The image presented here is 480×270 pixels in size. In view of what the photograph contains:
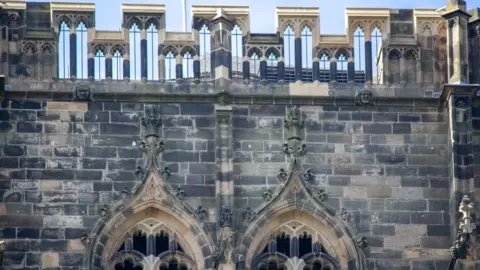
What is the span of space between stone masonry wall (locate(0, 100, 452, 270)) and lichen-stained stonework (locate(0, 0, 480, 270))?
27mm

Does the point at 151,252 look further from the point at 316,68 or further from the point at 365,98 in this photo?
the point at 365,98

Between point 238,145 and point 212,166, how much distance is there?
2.34ft

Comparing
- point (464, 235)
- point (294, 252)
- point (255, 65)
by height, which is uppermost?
point (255, 65)

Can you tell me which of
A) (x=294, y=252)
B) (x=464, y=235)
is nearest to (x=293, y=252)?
(x=294, y=252)

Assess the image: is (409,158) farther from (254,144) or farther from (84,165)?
(84,165)

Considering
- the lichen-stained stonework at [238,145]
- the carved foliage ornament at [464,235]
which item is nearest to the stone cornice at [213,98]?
the lichen-stained stonework at [238,145]

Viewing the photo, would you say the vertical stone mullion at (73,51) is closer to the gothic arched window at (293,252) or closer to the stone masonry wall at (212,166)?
the stone masonry wall at (212,166)

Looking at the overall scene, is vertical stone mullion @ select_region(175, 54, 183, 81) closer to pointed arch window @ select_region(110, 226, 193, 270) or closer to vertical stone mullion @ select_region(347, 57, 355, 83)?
pointed arch window @ select_region(110, 226, 193, 270)

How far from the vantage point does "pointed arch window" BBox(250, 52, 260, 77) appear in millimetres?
48031

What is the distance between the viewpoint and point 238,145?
4741 cm

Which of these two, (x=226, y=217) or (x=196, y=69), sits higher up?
(x=196, y=69)

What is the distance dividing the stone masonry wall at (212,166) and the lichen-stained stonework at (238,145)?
0.03 m

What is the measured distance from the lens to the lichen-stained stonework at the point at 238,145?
4656cm

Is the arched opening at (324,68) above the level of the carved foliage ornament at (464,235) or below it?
above
